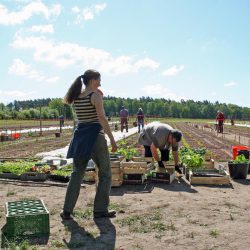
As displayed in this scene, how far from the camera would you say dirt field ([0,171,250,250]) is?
4.79 metres

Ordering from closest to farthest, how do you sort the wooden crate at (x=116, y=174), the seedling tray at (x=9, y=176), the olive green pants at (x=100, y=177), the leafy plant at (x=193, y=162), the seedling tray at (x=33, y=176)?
the olive green pants at (x=100, y=177) < the wooden crate at (x=116, y=174) < the seedling tray at (x=33, y=176) < the seedling tray at (x=9, y=176) < the leafy plant at (x=193, y=162)

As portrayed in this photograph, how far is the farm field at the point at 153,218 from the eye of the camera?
479 centimetres

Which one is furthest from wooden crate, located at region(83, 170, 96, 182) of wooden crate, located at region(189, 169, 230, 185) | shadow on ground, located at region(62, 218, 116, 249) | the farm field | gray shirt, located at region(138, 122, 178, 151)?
shadow on ground, located at region(62, 218, 116, 249)

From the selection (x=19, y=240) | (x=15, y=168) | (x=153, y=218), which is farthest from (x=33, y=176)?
(x=19, y=240)

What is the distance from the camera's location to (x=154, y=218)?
5828 mm

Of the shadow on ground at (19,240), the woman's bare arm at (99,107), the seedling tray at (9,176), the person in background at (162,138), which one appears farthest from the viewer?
the seedling tray at (9,176)

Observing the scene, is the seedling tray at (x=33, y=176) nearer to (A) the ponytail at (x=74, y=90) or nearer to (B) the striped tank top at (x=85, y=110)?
(B) the striped tank top at (x=85, y=110)

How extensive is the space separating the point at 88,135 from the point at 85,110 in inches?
14.3

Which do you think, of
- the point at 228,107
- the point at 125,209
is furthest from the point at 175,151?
the point at 228,107

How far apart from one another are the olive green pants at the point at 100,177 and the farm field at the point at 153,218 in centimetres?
28

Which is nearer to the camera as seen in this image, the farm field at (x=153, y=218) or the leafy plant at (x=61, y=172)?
the farm field at (x=153, y=218)

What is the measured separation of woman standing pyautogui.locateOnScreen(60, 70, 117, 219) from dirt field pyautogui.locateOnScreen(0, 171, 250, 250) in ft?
1.57

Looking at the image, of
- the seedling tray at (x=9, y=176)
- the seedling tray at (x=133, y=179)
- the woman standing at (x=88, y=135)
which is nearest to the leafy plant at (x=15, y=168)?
the seedling tray at (x=9, y=176)

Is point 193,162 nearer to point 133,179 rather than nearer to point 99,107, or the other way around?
point 133,179
